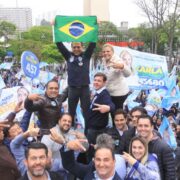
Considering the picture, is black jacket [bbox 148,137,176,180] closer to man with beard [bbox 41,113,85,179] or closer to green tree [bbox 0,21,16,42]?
man with beard [bbox 41,113,85,179]

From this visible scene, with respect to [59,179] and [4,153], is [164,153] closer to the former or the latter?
[59,179]

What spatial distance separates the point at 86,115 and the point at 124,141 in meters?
1.18

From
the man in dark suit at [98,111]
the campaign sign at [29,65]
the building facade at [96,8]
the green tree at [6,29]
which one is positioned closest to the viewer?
the man in dark suit at [98,111]

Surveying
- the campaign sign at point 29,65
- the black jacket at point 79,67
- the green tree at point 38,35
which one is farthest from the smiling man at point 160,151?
the green tree at point 38,35

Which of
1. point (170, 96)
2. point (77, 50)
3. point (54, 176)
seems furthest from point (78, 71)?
point (170, 96)

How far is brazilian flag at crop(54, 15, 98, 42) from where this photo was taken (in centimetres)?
571

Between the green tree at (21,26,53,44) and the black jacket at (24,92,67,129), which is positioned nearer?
the black jacket at (24,92,67,129)

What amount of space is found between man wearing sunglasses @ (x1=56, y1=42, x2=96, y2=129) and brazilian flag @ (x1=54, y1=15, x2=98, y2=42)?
0.10m

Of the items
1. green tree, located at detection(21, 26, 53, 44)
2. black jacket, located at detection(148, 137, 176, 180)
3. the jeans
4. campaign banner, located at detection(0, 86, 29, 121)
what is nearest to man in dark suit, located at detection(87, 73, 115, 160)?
the jeans

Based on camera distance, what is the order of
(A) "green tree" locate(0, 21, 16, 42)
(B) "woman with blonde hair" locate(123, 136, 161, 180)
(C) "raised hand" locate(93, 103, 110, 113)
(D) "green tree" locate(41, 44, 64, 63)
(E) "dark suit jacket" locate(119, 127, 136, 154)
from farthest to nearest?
1. (A) "green tree" locate(0, 21, 16, 42)
2. (D) "green tree" locate(41, 44, 64, 63)
3. (C) "raised hand" locate(93, 103, 110, 113)
4. (E) "dark suit jacket" locate(119, 127, 136, 154)
5. (B) "woman with blonde hair" locate(123, 136, 161, 180)

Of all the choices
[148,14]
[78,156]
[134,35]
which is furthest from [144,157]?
[134,35]

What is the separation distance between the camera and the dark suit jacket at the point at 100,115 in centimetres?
553

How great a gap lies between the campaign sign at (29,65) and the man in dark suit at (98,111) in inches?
141

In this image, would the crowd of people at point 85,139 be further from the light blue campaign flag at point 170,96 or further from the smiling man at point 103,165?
the light blue campaign flag at point 170,96
